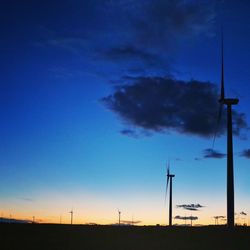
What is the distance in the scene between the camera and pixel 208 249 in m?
74.5

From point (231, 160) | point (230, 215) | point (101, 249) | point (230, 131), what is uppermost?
point (230, 131)

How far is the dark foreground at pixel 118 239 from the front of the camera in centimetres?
7831

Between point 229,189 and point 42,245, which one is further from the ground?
point 229,189

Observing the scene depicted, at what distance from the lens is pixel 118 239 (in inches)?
3484

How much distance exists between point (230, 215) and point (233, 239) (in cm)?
423

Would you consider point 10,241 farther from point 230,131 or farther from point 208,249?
point 230,131

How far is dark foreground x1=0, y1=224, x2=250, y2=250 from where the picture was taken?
257ft

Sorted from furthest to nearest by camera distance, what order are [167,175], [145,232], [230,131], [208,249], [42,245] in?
[167,175]
[145,232]
[230,131]
[42,245]
[208,249]

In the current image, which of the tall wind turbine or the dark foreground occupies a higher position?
the tall wind turbine

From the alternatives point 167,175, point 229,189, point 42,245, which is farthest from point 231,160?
point 167,175

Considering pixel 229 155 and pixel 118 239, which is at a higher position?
pixel 229 155

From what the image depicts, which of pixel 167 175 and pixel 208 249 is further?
Result: pixel 167 175

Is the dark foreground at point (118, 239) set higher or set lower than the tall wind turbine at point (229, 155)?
lower

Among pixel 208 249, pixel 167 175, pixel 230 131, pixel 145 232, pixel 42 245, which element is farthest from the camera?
pixel 167 175
